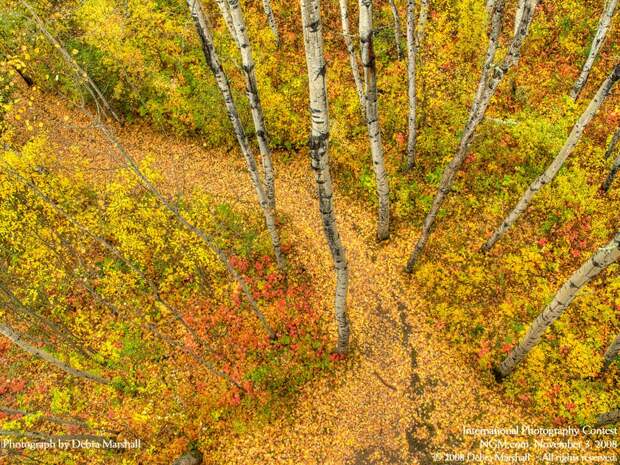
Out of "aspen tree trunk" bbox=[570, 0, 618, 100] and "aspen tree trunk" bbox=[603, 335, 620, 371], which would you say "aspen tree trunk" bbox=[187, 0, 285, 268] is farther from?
"aspen tree trunk" bbox=[570, 0, 618, 100]

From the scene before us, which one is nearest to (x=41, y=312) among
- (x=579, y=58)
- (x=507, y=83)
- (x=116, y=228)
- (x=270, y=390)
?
(x=116, y=228)

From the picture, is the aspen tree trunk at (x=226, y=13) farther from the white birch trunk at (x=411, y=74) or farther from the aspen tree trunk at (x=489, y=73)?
the aspen tree trunk at (x=489, y=73)

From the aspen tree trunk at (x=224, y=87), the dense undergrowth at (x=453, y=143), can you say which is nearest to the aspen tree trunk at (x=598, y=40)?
the dense undergrowth at (x=453, y=143)

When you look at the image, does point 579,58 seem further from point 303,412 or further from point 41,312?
point 41,312

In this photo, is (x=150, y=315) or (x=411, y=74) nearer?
(x=411, y=74)

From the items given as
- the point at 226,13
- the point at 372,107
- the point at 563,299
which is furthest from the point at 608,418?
the point at 226,13

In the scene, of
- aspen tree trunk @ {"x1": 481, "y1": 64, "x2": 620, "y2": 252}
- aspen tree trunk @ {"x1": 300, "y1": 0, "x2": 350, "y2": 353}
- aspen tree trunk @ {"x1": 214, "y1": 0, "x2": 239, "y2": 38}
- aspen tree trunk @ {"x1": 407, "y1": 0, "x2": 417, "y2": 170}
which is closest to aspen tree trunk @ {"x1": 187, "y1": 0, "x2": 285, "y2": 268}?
aspen tree trunk @ {"x1": 214, "y1": 0, "x2": 239, "y2": 38}

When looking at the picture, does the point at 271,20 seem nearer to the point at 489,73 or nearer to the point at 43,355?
the point at 489,73
